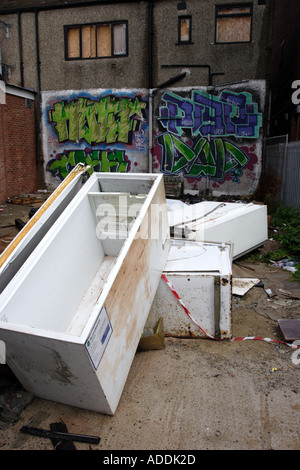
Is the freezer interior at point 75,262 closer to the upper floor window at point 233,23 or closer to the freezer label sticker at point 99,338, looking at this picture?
the freezer label sticker at point 99,338

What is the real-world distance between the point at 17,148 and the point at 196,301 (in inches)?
380

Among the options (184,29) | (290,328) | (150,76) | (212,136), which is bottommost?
(290,328)

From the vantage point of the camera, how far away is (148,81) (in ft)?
36.3

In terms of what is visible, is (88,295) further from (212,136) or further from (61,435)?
(212,136)

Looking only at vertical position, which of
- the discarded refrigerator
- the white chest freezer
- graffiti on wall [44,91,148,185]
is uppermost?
graffiti on wall [44,91,148,185]

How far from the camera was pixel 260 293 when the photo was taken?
445 centimetres

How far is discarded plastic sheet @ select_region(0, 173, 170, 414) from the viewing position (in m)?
1.98

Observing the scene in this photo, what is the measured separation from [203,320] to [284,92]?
1142 centimetres

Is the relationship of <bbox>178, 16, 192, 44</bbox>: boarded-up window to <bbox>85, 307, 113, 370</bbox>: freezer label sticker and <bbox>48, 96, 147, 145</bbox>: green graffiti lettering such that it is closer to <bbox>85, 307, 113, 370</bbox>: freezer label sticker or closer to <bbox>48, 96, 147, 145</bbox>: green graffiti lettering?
<bbox>48, 96, 147, 145</bbox>: green graffiti lettering

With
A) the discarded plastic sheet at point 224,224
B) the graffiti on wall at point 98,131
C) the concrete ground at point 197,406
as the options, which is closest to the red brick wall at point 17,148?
the graffiti on wall at point 98,131

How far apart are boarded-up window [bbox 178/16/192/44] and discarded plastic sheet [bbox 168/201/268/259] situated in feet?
23.6

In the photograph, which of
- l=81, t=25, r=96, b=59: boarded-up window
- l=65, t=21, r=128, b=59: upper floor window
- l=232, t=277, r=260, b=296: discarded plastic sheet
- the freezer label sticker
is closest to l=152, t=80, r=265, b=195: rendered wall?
l=65, t=21, r=128, b=59: upper floor window

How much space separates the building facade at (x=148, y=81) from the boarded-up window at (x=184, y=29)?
0.03 m

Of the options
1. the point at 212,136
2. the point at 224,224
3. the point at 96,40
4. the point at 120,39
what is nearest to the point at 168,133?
the point at 212,136
